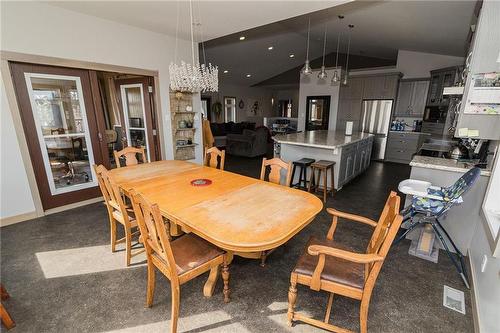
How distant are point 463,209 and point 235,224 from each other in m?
2.50

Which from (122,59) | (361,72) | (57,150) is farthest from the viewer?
(361,72)

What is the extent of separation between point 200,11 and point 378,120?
18.8 feet

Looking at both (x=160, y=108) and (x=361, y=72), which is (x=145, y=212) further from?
(x=361, y=72)

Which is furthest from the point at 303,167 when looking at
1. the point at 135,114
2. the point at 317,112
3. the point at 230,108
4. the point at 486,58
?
the point at 230,108

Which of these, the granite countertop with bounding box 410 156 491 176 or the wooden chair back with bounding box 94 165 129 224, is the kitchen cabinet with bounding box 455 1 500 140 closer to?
the granite countertop with bounding box 410 156 491 176

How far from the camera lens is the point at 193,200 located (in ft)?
6.24

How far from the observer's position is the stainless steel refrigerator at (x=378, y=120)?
657cm

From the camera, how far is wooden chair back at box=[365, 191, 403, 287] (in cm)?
124

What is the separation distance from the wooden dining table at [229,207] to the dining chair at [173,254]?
0.16 metres

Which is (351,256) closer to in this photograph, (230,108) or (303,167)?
(303,167)

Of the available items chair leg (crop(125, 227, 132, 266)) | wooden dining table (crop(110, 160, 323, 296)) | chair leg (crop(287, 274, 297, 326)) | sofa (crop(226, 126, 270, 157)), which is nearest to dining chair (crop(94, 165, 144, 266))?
chair leg (crop(125, 227, 132, 266))

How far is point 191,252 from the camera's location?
169cm

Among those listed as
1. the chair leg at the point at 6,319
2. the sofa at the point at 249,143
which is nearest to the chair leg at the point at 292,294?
the chair leg at the point at 6,319

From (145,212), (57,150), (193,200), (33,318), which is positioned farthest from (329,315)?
(57,150)
